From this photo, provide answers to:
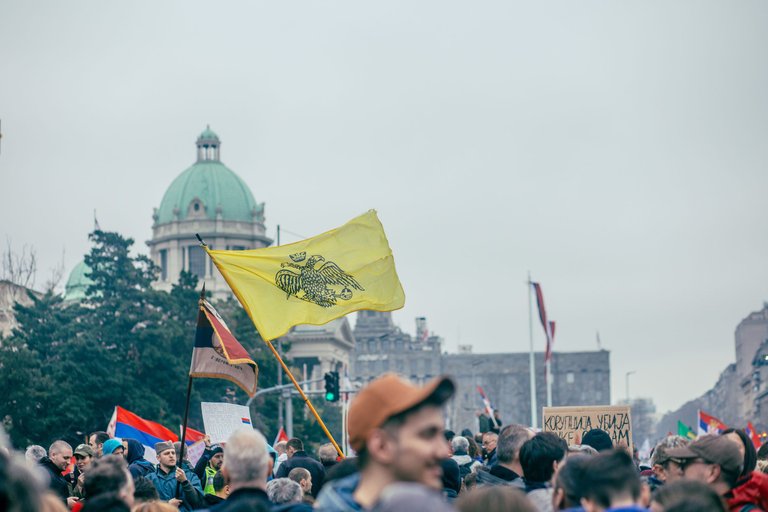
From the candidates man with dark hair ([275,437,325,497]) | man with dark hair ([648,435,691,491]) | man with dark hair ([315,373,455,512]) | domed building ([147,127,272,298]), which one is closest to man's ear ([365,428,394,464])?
man with dark hair ([315,373,455,512])

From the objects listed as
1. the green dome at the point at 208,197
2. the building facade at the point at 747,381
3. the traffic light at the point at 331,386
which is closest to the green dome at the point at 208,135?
the green dome at the point at 208,197

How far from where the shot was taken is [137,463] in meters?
11.5

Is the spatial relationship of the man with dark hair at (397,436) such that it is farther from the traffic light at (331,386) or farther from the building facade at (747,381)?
the building facade at (747,381)

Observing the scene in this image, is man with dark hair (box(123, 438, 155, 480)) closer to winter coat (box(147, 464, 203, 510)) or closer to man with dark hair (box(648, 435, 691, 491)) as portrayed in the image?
winter coat (box(147, 464, 203, 510))

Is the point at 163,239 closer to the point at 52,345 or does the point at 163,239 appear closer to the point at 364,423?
the point at 52,345

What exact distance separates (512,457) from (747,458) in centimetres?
154

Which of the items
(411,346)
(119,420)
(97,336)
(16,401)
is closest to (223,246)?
(411,346)

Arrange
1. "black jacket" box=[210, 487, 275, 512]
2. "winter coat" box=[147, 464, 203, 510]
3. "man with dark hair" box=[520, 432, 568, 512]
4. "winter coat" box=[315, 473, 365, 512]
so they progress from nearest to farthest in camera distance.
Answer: "winter coat" box=[315, 473, 365, 512] < "black jacket" box=[210, 487, 275, 512] < "man with dark hair" box=[520, 432, 568, 512] < "winter coat" box=[147, 464, 203, 510]

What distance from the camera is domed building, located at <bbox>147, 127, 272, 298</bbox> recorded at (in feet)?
427

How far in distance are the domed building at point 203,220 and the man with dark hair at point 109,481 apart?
120m

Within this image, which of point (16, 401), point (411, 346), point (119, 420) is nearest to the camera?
point (119, 420)

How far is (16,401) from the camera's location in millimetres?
50094

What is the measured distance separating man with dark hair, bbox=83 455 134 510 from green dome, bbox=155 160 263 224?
12557 centimetres

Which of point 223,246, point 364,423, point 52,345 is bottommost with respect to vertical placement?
point 364,423
